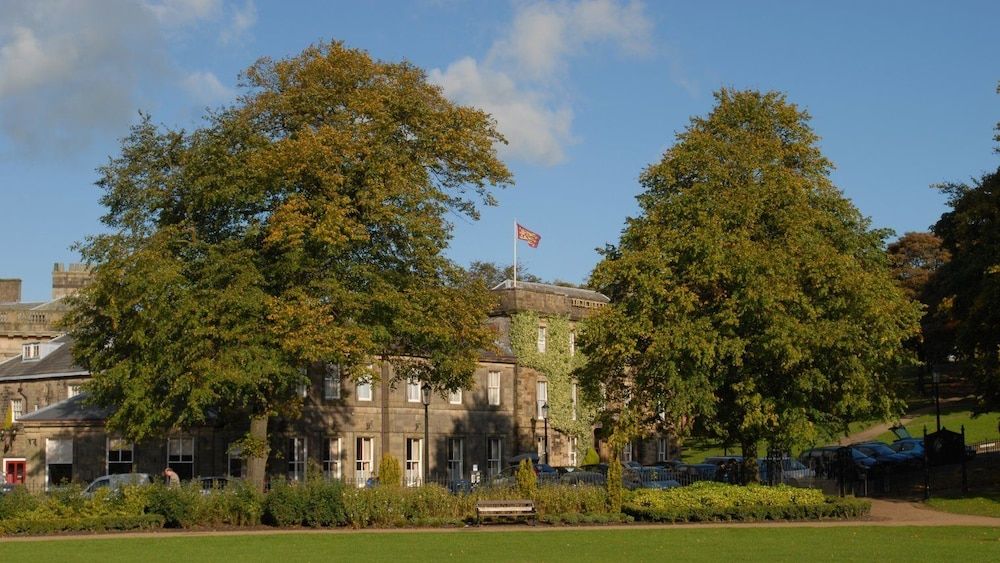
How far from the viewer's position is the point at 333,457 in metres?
56.5

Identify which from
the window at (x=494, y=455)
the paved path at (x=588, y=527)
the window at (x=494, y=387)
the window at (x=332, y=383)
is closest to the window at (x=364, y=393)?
the window at (x=332, y=383)

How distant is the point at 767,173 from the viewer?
3994cm

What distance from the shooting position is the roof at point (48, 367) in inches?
2231

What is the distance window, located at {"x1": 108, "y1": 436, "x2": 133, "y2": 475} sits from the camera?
50.9 metres

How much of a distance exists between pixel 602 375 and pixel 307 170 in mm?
11819

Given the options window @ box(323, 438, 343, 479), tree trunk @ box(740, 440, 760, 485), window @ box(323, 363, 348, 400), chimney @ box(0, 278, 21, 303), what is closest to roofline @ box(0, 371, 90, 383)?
window @ box(323, 363, 348, 400)

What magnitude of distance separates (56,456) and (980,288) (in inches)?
1421

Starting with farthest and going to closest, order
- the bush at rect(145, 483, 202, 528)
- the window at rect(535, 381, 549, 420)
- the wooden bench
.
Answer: the window at rect(535, 381, 549, 420), the wooden bench, the bush at rect(145, 483, 202, 528)

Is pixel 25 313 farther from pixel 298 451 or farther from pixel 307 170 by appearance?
pixel 307 170

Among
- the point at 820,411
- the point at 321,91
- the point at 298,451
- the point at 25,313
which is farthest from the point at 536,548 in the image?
the point at 25,313

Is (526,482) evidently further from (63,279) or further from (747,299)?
(63,279)

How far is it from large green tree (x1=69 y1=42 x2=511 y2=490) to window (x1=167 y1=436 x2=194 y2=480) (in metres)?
7.31

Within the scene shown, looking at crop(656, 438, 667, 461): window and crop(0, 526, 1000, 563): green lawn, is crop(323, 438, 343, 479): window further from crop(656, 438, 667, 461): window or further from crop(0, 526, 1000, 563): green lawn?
crop(0, 526, 1000, 563): green lawn

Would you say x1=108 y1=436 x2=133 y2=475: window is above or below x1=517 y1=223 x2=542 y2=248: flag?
below
